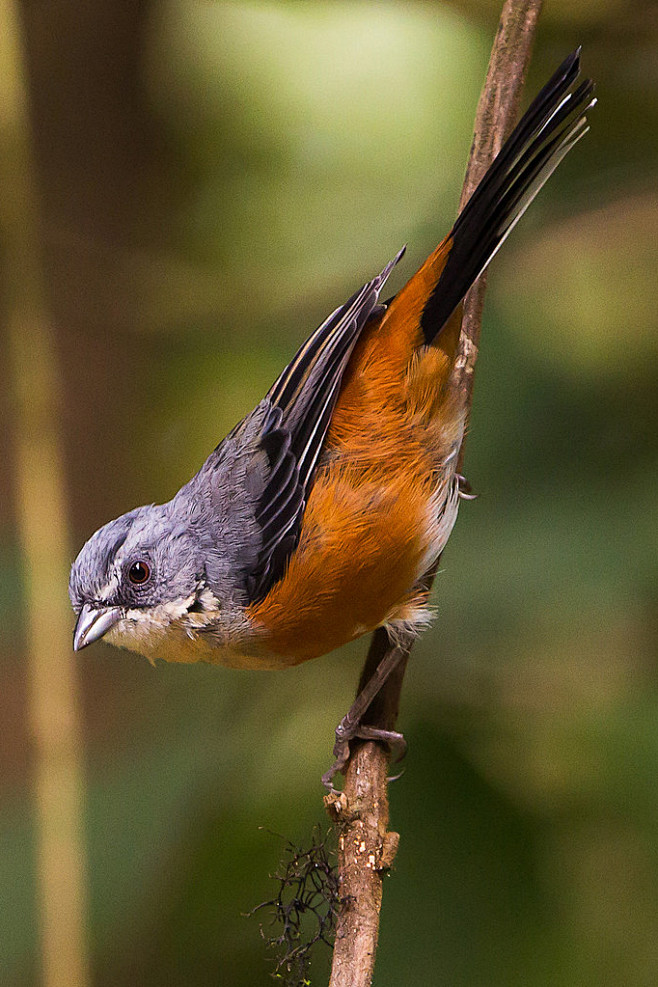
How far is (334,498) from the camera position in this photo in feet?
7.52

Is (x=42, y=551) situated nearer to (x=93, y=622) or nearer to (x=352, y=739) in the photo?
(x=93, y=622)

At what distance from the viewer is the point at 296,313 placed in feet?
9.55

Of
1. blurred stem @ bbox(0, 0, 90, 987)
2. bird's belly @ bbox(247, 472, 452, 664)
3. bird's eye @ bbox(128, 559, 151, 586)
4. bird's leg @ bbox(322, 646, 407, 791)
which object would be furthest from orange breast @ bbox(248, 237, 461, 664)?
blurred stem @ bbox(0, 0, 90, 987)

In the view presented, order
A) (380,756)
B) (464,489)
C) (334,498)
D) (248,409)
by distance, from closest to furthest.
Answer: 1. (380,756)
2. (334,498)
3. (464,489)
4. (248,409)

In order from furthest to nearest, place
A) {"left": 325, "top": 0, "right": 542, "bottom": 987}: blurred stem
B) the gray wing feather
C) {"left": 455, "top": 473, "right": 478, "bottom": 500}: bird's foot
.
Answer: {"left": 455, "top": 473, "right": 478, "bottom": 500}: bird's foot
the gray wing feather
{"left": 325, "top": 0, "right": 542, "bottom": 987}: blurred stem

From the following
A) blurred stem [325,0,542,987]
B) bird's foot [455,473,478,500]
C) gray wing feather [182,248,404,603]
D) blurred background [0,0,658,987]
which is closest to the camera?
blurred stem [325,0,542,987]

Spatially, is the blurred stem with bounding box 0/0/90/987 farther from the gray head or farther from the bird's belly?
the bird's belly

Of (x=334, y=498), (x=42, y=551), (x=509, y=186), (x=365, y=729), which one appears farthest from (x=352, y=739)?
(x=509, y=186)

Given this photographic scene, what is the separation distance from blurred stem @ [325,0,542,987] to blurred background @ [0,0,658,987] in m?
0.09

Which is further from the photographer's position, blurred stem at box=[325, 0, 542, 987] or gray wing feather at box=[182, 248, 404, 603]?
gray wing feather at box=[182, 248, 404, 603]

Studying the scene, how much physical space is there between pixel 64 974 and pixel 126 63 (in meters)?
3.12

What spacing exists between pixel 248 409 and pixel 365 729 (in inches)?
44.8

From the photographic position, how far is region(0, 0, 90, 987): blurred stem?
7.67 ft

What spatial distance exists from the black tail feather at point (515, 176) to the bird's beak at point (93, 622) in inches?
45.1
